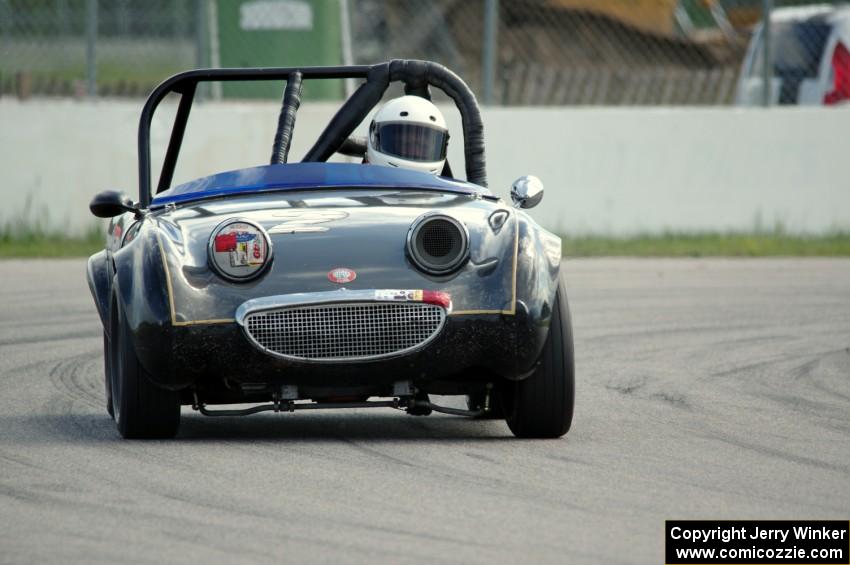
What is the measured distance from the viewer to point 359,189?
667cm

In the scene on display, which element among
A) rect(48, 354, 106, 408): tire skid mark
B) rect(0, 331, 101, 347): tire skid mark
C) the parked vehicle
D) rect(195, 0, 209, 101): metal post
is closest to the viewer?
rect(48, 354, 106, 408): tire skid mark

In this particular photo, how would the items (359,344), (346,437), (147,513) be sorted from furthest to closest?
(346,437) < (359,344) < (147,513)

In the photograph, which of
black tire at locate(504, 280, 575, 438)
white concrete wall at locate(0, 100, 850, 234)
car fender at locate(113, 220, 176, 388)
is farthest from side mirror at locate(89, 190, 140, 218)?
white concrete wall at locate(0, 100, 850, 234)

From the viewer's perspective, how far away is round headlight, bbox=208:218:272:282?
19.5 ft

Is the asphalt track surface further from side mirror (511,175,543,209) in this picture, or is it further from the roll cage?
the roll cage

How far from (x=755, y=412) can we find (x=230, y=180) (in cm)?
225

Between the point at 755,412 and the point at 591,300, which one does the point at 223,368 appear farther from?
the point at 591,300

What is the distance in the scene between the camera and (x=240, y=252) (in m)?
5.96

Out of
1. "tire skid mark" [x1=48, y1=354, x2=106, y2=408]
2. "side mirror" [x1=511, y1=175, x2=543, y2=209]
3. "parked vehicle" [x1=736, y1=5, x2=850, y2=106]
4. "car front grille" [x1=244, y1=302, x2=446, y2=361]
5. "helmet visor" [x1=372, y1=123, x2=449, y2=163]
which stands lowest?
"tire skid mark" [x1=48, y1=354, x2=106, y2=408]

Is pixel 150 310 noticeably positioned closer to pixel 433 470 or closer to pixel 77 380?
pixel 433 470

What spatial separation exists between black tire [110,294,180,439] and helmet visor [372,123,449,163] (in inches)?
68.3

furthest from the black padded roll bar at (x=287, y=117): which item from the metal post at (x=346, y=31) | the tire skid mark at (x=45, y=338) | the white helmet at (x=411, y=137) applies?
the metal post at (x=346, y=31)

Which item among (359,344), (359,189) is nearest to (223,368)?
(359,344)

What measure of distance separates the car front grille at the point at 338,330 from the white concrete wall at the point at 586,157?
28.7ft
